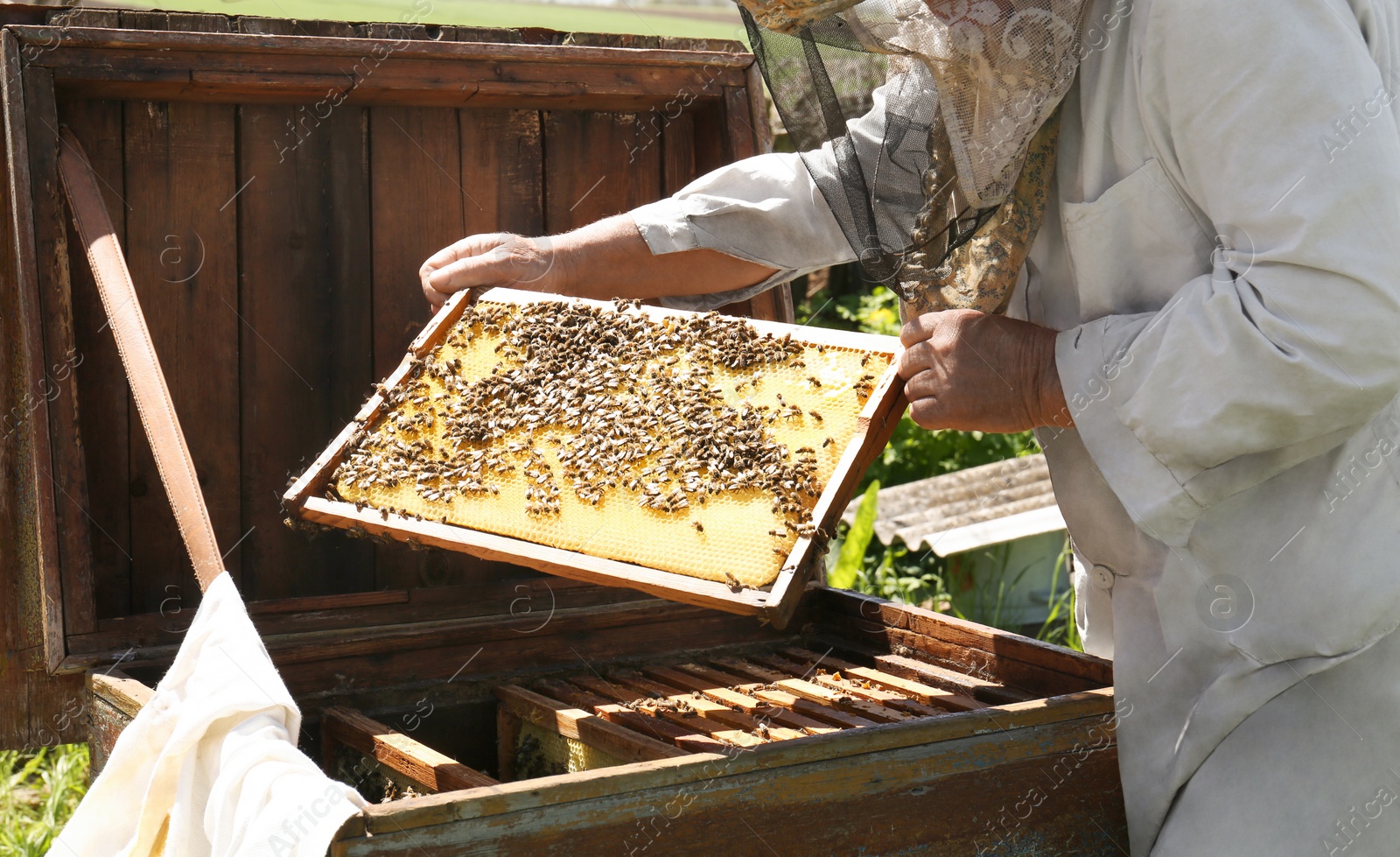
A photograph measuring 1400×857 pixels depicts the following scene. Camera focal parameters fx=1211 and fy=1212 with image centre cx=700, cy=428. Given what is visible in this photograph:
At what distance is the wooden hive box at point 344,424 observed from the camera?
2.62 m

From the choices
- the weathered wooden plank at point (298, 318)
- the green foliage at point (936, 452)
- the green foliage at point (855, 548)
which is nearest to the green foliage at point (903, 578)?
the green foliage at point (855, 548)

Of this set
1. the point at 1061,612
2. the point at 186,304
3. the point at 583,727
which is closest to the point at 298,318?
the point at 186,304

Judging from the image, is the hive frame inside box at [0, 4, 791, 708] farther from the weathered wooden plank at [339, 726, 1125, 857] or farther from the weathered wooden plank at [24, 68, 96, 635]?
the weathered wooden plank at [339, 726, 1125, 857]

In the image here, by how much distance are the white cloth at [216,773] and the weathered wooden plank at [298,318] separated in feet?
4.08

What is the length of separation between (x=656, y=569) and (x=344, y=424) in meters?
1.69

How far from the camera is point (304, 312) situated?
3.54 meters

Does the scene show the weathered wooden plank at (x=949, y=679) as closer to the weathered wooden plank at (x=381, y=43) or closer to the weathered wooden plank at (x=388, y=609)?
the weathered wooden plank at (x=388, y=609)

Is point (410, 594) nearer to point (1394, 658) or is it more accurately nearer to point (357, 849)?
point (357, 849)

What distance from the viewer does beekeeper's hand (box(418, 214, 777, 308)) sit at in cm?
309

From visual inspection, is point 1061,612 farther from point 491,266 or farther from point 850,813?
point 850,813

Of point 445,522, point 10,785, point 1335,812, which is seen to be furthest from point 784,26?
point 10,785

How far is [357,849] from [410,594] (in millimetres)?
1676

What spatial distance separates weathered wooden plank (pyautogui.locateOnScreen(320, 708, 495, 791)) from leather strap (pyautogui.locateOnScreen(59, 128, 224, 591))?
50cm

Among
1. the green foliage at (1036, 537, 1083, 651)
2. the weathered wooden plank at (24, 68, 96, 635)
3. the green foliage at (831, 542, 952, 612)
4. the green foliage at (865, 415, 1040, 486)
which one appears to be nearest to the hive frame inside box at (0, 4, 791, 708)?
the weathered wooden plank at (24, 68, 96, 635)
